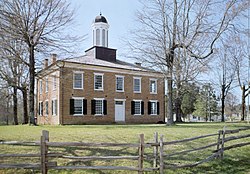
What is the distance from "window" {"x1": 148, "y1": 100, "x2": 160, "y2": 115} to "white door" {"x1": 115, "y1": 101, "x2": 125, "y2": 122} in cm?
358

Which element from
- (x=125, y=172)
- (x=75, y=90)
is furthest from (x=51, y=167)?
(x=75, y=90)

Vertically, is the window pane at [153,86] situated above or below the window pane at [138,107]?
above

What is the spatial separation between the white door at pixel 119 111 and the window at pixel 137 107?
1.18m

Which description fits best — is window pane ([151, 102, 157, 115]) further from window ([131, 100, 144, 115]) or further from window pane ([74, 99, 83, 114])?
window pane ([74, 99, 83, 114])

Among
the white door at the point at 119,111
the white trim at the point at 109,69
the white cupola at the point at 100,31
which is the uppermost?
the white cupola at the point at 100,31

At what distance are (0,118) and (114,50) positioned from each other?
20141mm

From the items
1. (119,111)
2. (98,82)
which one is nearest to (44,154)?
(98,82)

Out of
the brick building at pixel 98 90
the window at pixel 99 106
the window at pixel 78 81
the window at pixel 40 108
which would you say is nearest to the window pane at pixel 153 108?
the brick building at pixel 98 90

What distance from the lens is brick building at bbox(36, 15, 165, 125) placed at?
23609 millimetres

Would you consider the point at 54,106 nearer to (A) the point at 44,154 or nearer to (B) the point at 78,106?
(B) the point at 78,106

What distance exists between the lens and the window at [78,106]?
23.9 metres

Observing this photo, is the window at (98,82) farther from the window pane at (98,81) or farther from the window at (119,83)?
the window at (119,83)

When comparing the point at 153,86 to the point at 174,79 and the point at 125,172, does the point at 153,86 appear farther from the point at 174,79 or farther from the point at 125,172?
the point at 125,172

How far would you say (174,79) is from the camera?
18703 mm
